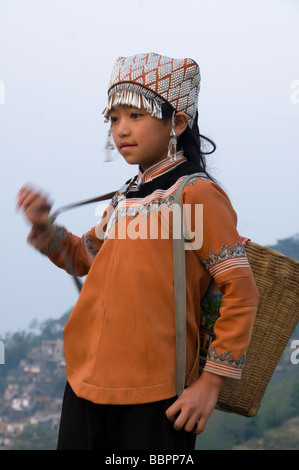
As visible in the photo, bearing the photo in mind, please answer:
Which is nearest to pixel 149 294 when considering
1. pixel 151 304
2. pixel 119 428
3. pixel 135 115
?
pixel 151 304

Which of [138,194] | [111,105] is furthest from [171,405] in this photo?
[111,105]

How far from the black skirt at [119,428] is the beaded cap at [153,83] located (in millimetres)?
722

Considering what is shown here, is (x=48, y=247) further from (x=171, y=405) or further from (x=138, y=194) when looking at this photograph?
(x=171, y=405)

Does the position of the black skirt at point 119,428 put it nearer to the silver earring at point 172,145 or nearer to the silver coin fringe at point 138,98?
the silver earring at point 172,145

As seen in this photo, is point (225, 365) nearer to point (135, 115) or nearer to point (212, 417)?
point (135, 115)

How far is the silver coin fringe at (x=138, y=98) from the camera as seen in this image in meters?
1.58

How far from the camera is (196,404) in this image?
1443 millimetres

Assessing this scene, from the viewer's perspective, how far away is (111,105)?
163 centimetres

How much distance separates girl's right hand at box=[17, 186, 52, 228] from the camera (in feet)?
5.31

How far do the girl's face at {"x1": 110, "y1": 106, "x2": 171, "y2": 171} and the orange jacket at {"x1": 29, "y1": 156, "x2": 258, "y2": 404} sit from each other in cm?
9
